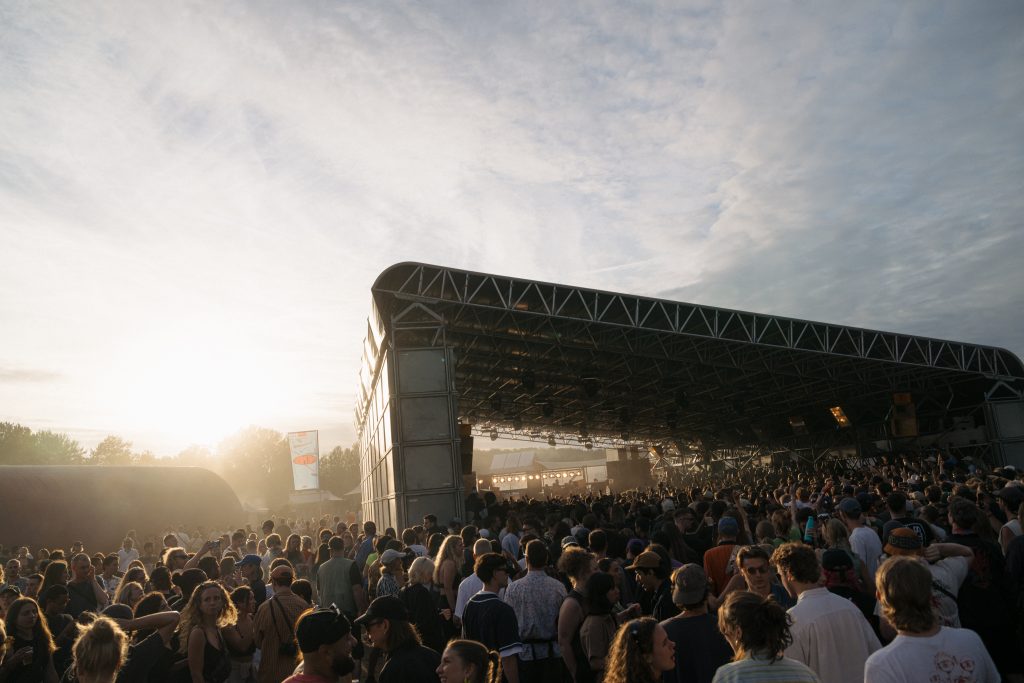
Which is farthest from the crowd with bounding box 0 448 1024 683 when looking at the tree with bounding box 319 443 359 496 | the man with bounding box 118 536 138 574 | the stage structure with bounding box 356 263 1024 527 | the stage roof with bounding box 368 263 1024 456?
the tree with bounding box 319 443 359 496

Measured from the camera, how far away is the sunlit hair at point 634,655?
9.62 ft

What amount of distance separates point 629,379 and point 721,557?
80.3 ft

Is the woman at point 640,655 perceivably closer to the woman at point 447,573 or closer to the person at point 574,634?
the person at point 574,634

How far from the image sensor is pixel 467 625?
16.9ft

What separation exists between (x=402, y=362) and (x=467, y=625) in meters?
12.7

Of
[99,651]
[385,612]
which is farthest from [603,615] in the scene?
[99,651]

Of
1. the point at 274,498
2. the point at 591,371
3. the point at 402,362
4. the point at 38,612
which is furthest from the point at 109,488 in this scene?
the point at 274,498

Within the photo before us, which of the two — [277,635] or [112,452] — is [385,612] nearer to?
[277,635]

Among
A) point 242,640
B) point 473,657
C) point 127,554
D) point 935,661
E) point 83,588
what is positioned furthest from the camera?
point 127,554

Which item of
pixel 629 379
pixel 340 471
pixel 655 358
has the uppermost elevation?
pixel 655 358

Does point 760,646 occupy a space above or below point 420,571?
above

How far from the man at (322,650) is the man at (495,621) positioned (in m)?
1.83

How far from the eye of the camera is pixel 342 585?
823 cm

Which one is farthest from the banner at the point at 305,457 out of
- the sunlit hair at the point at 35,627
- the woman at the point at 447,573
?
the sunlit hair at the point at 35,627
